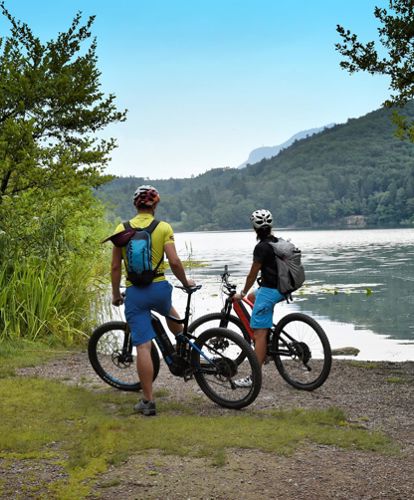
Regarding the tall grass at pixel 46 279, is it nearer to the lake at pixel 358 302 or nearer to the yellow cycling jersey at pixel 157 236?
the lake at pixel 358 302

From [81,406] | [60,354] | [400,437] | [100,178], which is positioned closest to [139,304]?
[81,406]

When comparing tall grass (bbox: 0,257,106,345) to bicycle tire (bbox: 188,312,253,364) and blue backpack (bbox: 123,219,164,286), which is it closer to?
bicycle tire (bbox: 188,312,253,364)

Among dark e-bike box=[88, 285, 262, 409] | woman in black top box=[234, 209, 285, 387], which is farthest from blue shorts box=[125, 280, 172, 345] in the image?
woman in black top box=[234, 209, 285, 387]

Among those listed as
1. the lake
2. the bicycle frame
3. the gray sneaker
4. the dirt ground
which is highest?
the bicycle frame

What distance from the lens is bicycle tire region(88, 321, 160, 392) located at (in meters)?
7.18

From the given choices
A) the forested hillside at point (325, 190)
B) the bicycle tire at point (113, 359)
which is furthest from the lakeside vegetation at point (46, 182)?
the forested hillside at point (325, 190)

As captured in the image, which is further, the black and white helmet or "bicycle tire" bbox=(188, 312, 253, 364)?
the black and white helmet

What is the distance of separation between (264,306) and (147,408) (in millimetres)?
1694

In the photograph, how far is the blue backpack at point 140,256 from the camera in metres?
6.05

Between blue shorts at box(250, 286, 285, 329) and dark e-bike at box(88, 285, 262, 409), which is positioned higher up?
blue shorts at box(250, 286, 285, 329)

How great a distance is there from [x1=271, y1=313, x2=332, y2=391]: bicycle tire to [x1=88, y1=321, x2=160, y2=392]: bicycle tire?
142 centimetres

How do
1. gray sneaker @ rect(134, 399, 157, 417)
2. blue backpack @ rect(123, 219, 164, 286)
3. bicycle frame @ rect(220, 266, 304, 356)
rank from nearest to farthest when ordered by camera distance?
1. blue backpack @ rect(123, 219, 164, 286)
2. gray sneaker @ rect(134, 399, 157, 417)
3. bicycle frame @ rect(220, 266, 304, 356)

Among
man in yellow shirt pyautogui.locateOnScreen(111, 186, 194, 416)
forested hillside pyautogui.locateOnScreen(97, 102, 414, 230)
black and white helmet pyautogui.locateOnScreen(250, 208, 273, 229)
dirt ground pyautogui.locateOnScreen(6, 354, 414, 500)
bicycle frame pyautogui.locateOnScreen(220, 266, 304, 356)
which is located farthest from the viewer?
forested hillside pyautogui.locateOnScreen(97, 102, 414, 230)

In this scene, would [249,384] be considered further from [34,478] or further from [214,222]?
[214,222]
